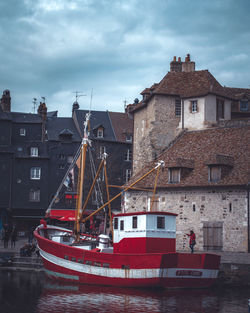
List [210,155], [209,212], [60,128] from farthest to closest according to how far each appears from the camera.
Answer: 1. [60,128]
2. [210,155]
3. [209,212]

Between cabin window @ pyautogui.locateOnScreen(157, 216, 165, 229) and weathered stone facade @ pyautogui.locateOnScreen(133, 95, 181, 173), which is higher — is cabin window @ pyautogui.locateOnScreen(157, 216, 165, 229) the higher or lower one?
the lower one

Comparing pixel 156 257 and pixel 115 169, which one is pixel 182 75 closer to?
pixel 115 169

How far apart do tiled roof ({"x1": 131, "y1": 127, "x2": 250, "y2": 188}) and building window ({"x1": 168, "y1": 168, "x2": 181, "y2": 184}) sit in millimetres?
335

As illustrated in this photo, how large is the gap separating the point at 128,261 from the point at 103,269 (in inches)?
67.3

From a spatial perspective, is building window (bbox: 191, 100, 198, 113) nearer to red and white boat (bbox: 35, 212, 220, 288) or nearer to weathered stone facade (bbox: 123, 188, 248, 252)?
weathered stone facade (bbox: 123, 188, 248, 252)

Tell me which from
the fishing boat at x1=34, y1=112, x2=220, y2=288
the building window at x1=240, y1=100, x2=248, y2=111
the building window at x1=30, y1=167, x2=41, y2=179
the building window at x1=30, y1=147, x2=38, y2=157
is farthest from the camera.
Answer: the building window at x1=30, y1=147, x2=38, y2=157

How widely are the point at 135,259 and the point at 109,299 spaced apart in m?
3.23

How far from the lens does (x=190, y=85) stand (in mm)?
44906

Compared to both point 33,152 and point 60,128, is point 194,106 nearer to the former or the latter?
point 33,152

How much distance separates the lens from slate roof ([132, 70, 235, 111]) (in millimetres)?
43500

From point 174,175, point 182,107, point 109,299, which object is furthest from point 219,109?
point 109,299

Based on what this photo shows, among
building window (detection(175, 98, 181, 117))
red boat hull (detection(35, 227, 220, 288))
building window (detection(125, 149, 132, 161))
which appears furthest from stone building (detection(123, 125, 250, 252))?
A: building window (detection(125, 149, 132, 161))

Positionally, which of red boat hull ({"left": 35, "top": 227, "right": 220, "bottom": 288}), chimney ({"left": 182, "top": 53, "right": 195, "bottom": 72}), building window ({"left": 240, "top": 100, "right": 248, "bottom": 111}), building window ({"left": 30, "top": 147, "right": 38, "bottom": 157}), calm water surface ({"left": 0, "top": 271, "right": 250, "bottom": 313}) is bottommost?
calm water surface ({"left": 0, "top": 271, "right": 250, "bottom": 313})

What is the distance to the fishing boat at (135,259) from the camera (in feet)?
86.0
